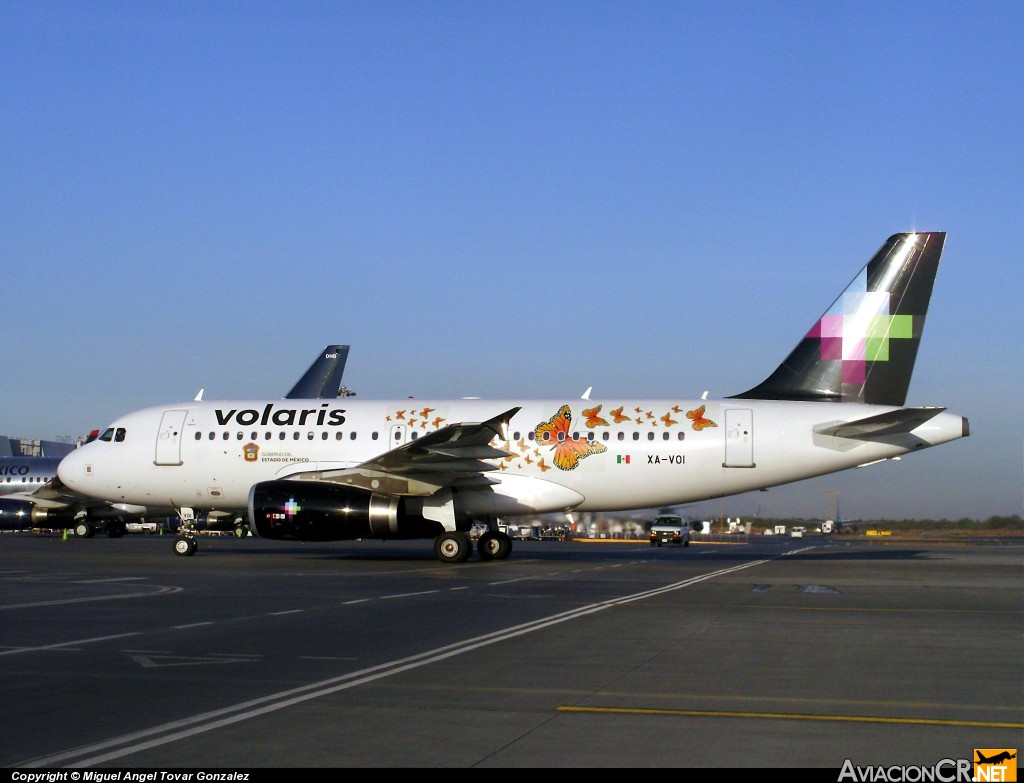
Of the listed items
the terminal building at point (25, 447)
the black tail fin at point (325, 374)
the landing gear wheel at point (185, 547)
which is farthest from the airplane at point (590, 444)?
the terminal building at point (25, 447)

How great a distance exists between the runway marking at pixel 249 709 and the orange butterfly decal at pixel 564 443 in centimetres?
1431

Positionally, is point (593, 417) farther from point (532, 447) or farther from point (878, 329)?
point (878, 329)

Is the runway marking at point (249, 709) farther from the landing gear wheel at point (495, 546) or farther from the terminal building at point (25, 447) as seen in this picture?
the terminal building at point (25, 447)

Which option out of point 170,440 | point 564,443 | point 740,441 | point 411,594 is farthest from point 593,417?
point 170,440

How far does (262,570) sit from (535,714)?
1738cm

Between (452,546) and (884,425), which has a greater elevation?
(884,425)

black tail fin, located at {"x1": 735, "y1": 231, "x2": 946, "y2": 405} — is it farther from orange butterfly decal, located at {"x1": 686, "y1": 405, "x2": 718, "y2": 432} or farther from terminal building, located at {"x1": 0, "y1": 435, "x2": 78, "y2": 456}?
terminal building, located at {"x1": 0, "y1": 435, "x2": 78, "y2": 456}

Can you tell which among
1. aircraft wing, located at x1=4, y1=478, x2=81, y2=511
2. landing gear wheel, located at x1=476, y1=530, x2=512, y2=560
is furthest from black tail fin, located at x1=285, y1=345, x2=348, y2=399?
landing gear wheel, located at x1=476, y1=530, x2=512, y2=560

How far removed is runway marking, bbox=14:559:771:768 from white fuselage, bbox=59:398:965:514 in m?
14.3

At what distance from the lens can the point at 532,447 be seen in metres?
27.7

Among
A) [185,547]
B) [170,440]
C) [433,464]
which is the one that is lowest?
[185,547]

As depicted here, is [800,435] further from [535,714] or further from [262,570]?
[535,714]

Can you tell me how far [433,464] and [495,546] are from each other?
3716 mm

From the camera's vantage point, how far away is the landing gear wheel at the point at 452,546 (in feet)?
88.3
